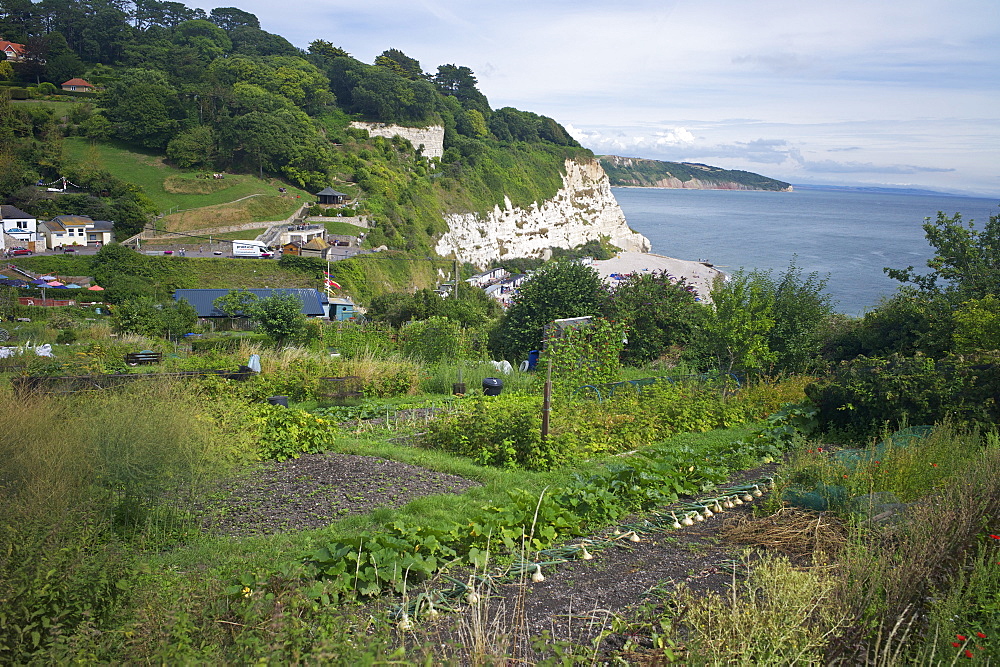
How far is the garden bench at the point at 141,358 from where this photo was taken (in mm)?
14366

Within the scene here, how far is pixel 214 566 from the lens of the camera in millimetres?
4609

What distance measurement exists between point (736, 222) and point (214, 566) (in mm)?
158297

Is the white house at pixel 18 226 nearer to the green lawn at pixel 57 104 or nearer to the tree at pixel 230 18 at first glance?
the green lawn at pixel 57 104

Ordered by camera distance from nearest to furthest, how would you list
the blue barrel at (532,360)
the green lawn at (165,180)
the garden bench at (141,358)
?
the garden bench at (141,358) < the blue barrel at (532,360) < the green lawn at (165,180)

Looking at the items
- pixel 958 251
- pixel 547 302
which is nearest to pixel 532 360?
pixel 547 302

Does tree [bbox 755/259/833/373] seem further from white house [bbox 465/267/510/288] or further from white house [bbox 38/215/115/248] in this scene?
white house [bbox 38/215/115/248]

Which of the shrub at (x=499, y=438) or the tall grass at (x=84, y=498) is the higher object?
the tall grass at (x=84, y=498)

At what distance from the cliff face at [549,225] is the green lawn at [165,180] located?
1909 centimetres

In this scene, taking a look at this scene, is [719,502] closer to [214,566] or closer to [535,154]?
[214,566]

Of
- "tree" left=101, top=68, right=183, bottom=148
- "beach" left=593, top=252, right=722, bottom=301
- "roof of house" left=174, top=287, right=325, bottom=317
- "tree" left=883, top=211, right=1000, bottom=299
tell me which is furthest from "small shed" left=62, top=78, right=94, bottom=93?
"tree" left=883, top=211, right=1000, bottom=299

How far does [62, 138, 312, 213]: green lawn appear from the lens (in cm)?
5938

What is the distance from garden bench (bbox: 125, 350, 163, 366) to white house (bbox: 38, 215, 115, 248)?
1704 inches

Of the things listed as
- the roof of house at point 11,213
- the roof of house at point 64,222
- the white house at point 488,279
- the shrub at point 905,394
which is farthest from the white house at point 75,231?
the shrub at point 905,394

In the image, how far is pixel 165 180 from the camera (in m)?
61.4
